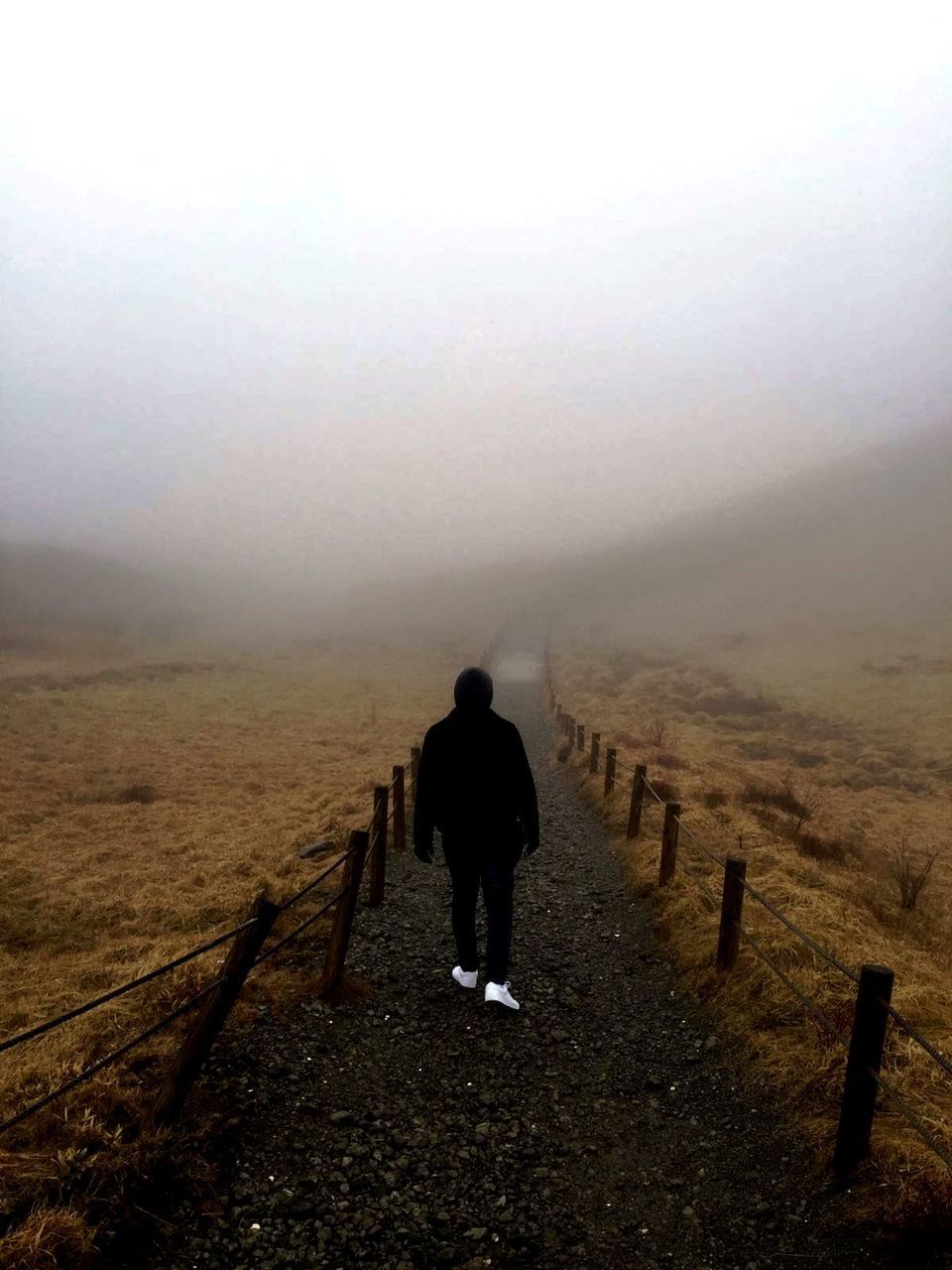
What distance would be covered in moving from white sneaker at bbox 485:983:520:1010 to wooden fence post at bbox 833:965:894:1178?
8.72 ft

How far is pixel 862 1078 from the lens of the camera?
3887 millimetres

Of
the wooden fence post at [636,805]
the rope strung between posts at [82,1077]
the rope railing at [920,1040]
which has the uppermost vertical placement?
the rope railing at [920,1040]

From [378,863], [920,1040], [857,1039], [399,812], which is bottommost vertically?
[399,812]

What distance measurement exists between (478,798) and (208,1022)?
2.32m

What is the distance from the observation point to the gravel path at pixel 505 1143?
3.64m

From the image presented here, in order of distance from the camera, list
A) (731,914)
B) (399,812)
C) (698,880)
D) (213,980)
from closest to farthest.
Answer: (213,980) → (731,914) → (698,880) → (399,812)

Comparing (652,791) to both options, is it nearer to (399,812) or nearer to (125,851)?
(399,812)

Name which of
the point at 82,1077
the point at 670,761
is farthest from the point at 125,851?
the point at 670,761

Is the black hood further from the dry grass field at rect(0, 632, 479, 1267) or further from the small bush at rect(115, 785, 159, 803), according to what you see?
the small bush at rect(115, 785, 159, 803)

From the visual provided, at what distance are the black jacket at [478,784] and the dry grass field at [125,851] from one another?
2114 mm

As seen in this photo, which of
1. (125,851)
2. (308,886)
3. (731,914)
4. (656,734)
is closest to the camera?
(308,886)

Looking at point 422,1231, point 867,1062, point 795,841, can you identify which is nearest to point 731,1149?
point 867,1062

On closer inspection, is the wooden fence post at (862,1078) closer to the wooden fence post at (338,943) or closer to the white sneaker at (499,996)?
the white sneaker at (499,996)

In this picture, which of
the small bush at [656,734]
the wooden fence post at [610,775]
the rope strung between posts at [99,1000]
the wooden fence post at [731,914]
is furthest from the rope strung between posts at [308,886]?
the small bush at [656,734]
